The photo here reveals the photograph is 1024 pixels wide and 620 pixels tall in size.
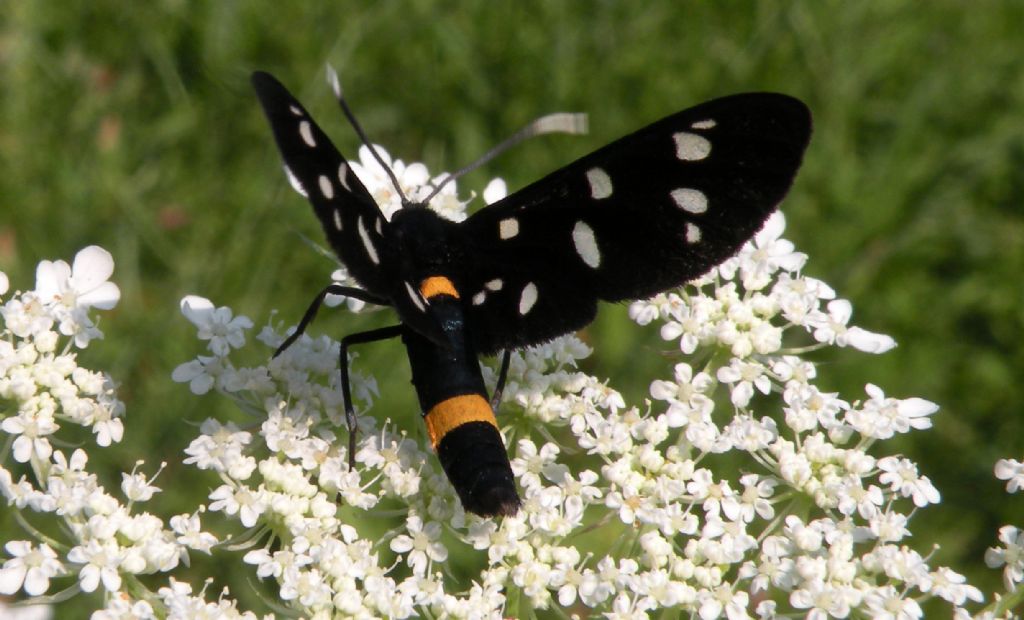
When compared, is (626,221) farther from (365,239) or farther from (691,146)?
(365,239)

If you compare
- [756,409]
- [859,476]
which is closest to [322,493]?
[859,476]

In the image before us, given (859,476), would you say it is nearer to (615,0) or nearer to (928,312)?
(928,312)

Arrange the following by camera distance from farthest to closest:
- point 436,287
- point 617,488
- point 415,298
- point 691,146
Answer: point 617,488 → point 436,287 → point 691,146 → point 415,298

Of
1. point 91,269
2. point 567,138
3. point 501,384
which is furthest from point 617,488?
point 567,138

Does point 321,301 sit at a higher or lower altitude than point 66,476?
higher

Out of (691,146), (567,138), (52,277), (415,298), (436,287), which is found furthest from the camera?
(567,138)
